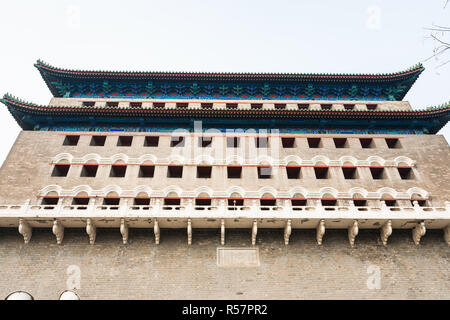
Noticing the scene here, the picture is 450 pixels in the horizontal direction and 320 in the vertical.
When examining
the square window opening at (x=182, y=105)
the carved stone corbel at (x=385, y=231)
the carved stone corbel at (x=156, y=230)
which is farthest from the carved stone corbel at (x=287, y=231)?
the square window opening at (x=182, y=105)

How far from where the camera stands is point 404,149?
23344mm

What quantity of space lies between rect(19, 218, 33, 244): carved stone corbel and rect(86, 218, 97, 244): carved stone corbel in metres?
3.30

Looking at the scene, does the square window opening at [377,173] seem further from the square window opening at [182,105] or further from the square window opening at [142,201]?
the square window opening at [182,105]

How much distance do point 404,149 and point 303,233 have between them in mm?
10374

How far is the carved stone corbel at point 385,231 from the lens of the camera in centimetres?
1803

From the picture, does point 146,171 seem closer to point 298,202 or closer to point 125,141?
point 125,141

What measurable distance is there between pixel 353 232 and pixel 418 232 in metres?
3.64

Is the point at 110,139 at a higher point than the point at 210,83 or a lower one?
lower

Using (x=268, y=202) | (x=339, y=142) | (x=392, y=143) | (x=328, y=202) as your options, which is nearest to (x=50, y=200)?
(x=268, y=202)

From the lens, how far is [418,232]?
60.3 ft

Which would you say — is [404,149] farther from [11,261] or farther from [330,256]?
[11,261]

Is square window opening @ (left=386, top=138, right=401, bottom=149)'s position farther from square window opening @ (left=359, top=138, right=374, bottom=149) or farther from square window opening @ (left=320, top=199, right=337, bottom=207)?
square window opening @ (left=320, top=199, right=337, bottom=207)

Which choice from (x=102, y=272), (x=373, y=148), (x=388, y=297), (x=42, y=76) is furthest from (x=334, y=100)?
(x=42, y=76)

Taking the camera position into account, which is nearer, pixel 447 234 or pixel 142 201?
pixel 447 234
